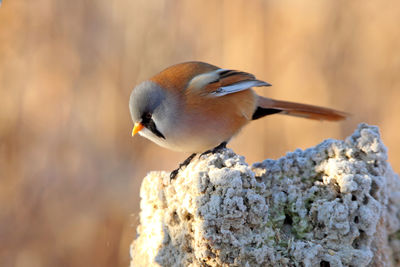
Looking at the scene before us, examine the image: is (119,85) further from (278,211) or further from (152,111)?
(278,211)

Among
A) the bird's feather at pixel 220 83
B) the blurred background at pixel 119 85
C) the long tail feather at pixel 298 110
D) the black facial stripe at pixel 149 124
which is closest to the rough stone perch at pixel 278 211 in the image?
the black facial stripe at pixel 149 124

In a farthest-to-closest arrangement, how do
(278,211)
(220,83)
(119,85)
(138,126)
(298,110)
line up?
(119,85) < (298,110) < (220,83) < (138,126) < (278,211)

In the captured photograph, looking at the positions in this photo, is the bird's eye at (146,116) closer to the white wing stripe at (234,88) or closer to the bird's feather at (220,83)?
the bird's feather at (220,83)

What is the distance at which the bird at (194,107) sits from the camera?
2.68 metres

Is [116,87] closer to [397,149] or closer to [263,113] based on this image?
[263,113]

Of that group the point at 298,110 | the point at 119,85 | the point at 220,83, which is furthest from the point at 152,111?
the point at 119,85

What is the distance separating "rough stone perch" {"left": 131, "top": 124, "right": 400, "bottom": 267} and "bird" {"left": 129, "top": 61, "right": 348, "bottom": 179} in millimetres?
503

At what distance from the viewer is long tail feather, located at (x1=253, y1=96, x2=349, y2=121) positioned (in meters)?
3.14

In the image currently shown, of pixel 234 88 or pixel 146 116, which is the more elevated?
pixel 234 88

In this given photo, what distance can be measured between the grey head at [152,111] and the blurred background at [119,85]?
1402 mm

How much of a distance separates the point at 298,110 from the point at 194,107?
0.79 meters

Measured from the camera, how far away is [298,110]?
3158 mm

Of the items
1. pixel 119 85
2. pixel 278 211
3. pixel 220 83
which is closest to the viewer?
pixel 278 211

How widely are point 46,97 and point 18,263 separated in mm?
1424
